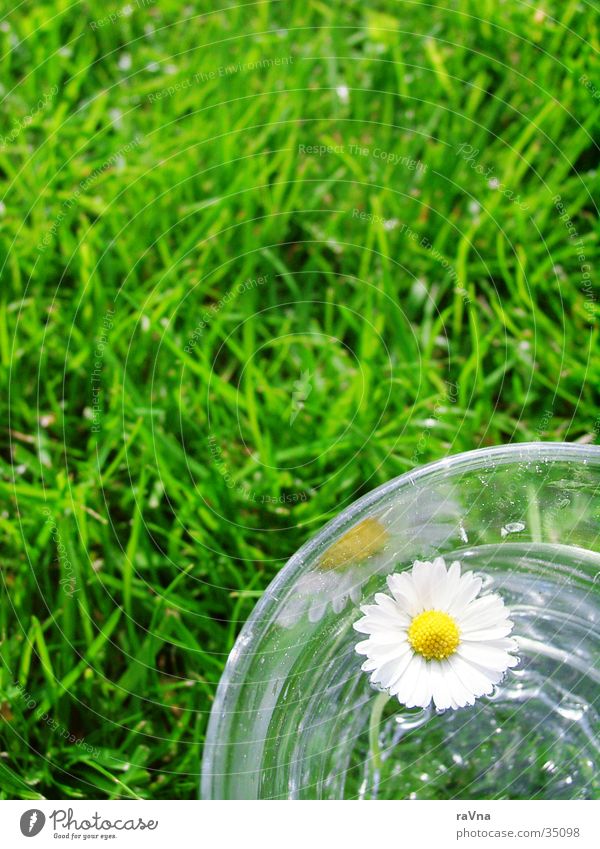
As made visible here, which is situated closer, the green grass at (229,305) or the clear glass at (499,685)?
the clear glass at (499,685)

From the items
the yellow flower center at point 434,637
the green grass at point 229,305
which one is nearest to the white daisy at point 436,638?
the yellow flower center at point 434,637

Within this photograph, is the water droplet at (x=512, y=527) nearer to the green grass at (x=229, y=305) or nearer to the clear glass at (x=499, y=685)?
the clear glass at (x=499, y=685)

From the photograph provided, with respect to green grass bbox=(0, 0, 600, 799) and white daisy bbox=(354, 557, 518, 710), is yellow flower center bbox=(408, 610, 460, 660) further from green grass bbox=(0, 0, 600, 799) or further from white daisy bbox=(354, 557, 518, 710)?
green grass bbox=(0, 0, 600, 799)

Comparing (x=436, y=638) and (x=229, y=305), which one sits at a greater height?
(x=229, y=305)

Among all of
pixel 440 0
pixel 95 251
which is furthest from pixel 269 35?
pixel 95 251

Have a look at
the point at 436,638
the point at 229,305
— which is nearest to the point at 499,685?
the point at 436,638

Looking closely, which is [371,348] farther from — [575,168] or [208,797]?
[208,797]

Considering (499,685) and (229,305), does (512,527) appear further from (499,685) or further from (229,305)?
(229,305)
